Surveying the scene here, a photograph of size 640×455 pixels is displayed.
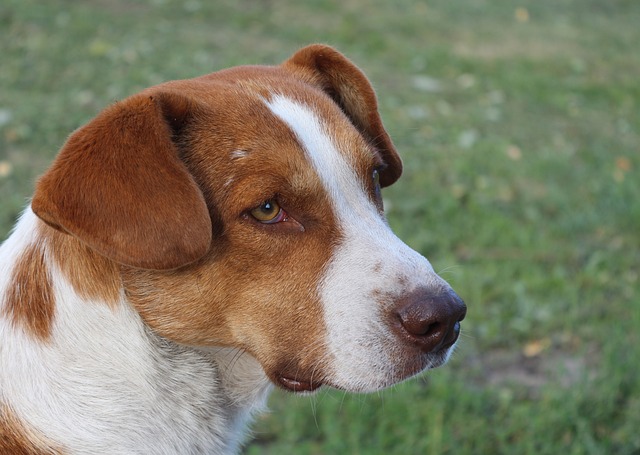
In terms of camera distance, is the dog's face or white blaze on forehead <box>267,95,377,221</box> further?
white blaze on forehead <box>267,95,377,221</box>

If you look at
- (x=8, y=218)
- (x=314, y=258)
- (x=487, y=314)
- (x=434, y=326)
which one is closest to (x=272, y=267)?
(x=314, y=258)

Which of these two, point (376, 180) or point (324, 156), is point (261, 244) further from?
point (376, 180)

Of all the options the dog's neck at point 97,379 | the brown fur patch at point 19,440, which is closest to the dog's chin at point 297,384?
the dog's neck at point 97,379

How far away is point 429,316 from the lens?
2.75 m

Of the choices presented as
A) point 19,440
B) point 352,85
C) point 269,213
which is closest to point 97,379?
point 19,440

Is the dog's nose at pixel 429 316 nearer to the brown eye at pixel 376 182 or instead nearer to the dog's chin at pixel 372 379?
the dog's chin at pixel 372 379

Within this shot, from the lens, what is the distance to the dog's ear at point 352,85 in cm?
367

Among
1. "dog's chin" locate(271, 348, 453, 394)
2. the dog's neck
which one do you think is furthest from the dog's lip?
the dog's neck

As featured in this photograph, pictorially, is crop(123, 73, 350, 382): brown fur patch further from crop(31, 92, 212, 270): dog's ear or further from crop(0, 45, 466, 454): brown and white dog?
crop(31, 92, 212, 270): dog's ear

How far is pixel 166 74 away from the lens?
9.41 metres

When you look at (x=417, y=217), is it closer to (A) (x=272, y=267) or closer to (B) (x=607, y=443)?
(B) (x=607, y=443)

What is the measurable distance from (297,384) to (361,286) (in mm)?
432

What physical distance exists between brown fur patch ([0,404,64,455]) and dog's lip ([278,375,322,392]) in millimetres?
760

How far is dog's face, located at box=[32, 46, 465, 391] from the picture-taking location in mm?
2668
